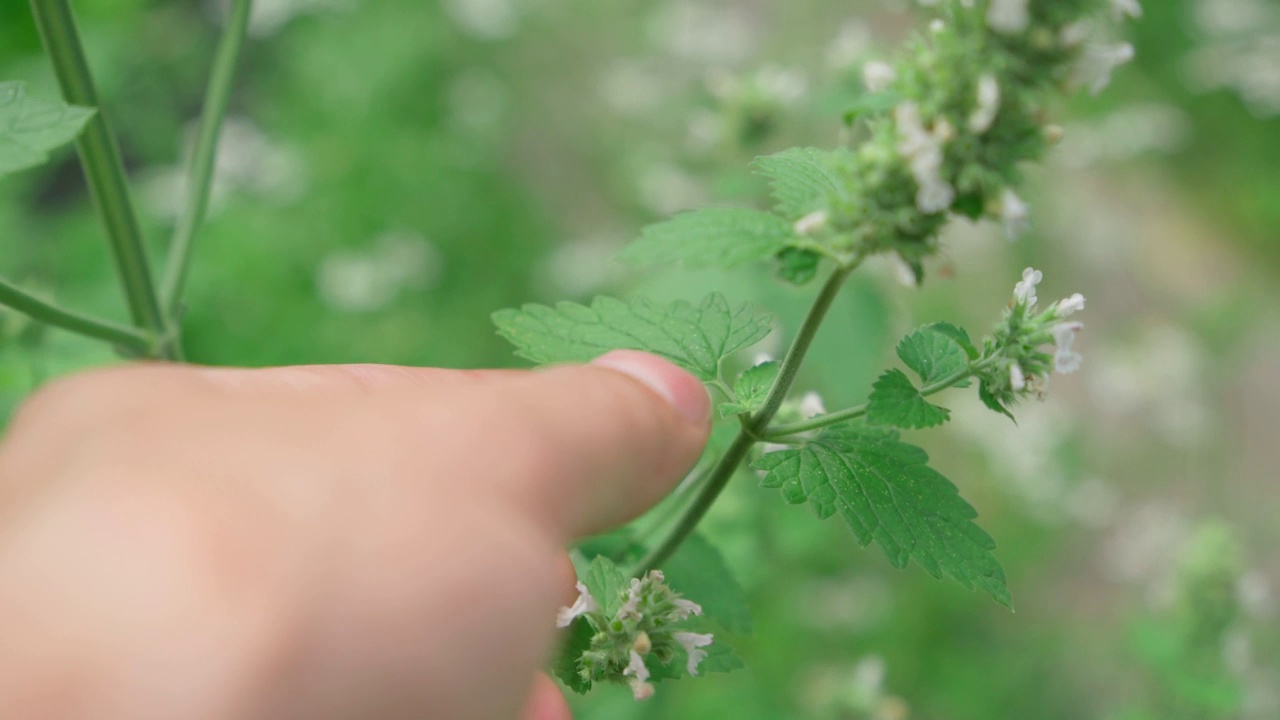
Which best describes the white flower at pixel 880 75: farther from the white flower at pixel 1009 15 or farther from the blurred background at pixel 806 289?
the blurred background at pixel 806 289

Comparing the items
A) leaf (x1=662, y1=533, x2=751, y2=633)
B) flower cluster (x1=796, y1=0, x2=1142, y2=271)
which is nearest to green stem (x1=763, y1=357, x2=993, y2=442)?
flower cluster (x1=796, y1=0, x2=1142, y2=271)

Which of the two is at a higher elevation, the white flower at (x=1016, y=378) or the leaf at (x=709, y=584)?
the white flower at (x=1016, y=378)

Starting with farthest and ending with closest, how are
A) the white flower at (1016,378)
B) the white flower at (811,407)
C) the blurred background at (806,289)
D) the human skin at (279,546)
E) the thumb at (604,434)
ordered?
the blurred background at (806,289) < the white flower at (811,407) < the white flower at (1016,378) < the thumb at (604,434) < the human skin at (279,546)

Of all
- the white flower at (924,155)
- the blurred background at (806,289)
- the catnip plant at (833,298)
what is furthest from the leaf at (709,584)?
the blurred background at (806,289)

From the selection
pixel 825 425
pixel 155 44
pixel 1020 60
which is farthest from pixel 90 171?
pixel 155 44

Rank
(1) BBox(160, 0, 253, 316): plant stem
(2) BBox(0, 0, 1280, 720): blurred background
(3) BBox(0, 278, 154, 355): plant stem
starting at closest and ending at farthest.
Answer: (3) BBox(0, 278, 154, 355): plant stem
(1) BBox(160, 0, 253, 316): plant stem
(2) BBox(0, 0, 1280, 720): blurred background

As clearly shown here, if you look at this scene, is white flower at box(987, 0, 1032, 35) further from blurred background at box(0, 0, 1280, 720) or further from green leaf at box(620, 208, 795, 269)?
blurred background at box(0, 0, 1280, 720)

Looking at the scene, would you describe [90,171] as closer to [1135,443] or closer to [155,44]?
[155,44]
